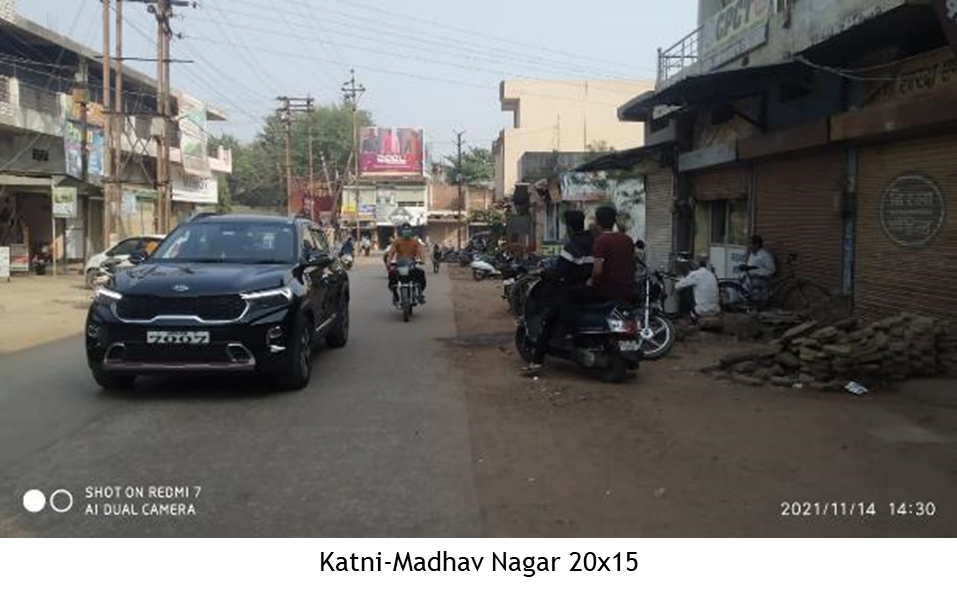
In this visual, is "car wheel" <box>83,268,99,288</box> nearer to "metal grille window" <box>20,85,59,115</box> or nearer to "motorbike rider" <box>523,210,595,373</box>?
"metal grille window" <box>20,85,59,115</box>

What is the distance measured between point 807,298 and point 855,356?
4843 millimetres

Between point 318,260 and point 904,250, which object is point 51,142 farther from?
point 904,250

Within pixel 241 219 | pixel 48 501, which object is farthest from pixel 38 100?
pixel 48 501

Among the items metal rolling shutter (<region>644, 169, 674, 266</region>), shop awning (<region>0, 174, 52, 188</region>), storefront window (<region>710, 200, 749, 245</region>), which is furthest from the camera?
shop awning (<region>0, 174, 52, 188</region>)

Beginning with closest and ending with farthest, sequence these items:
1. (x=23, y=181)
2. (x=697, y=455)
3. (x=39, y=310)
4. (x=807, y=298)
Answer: (x=697, y=455), (x=807, y=298), (x=39, y=310), (x=23, y=181)

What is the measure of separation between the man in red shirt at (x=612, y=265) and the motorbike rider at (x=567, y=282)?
0.10 m

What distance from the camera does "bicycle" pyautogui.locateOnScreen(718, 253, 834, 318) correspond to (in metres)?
12.9

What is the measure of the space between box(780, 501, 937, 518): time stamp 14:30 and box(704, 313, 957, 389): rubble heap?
3455 mm

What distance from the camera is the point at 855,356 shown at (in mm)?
8297

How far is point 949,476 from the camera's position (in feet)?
17.6

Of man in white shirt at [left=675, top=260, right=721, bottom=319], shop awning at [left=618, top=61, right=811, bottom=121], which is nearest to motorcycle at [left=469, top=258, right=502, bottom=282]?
shop awning at [left=618, top=61, right=811, bottom=121]

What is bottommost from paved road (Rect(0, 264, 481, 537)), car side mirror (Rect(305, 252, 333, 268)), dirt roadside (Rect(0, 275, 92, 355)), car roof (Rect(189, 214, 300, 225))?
dirt roadside (Rect(0, 275, 92, 355))

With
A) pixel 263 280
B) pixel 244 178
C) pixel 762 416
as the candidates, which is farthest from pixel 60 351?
pixel 244 178

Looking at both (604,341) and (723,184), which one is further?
(723,184)
